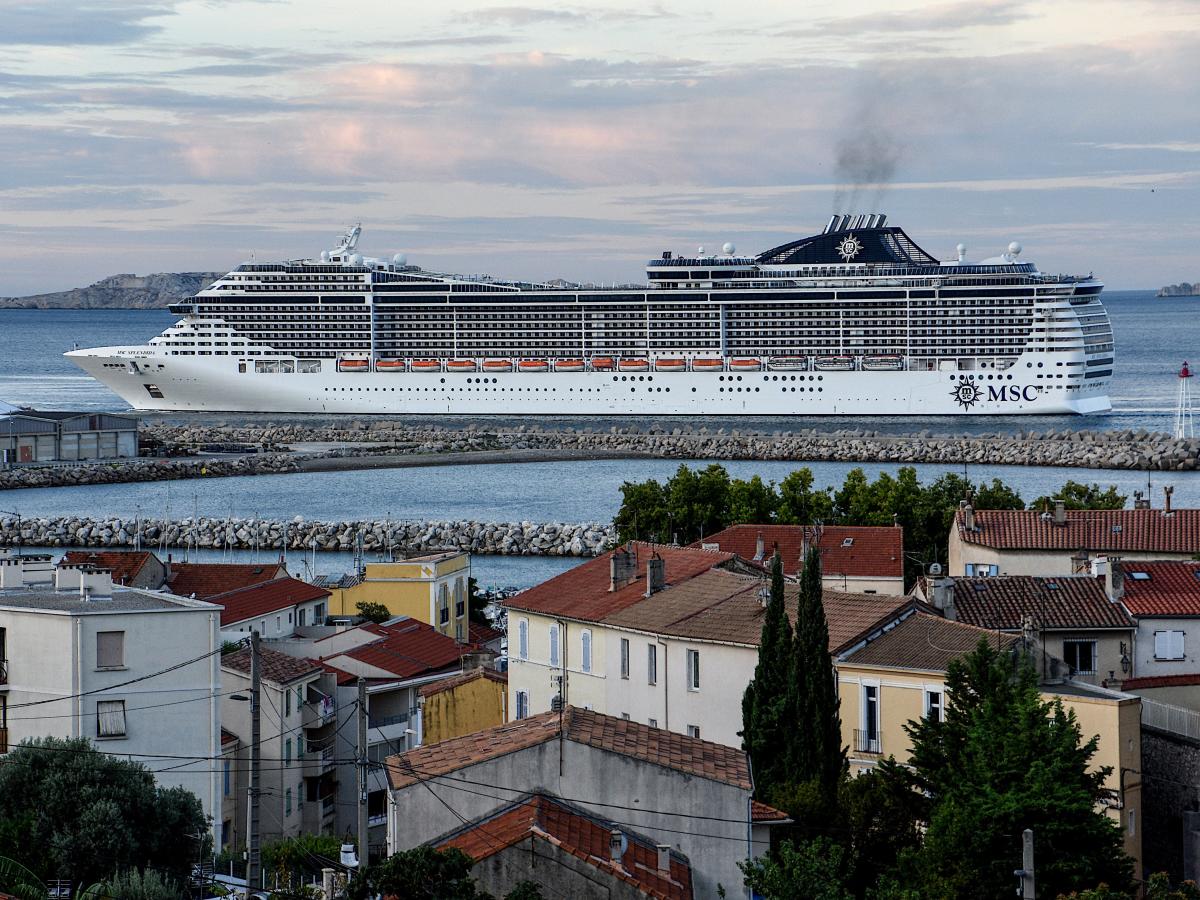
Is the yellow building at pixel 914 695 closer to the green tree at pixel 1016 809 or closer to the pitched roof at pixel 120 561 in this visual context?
the green tree at pixel 1016 809

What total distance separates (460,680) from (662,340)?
7310cm

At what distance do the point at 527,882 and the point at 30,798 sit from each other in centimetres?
464

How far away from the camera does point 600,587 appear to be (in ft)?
73.5

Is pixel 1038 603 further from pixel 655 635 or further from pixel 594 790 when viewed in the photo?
pixel 594 790

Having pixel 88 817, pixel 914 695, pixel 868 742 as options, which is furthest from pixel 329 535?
pixel 88 817

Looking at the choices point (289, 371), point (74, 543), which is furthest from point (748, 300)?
point (74, 543)

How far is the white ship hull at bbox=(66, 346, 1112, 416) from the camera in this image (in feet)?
294

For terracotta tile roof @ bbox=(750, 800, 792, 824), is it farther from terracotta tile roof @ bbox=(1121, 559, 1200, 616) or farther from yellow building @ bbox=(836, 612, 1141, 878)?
terracotta tile roof @ bbox=(1121, 559, 1200, 616)

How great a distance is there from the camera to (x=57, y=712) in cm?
1596

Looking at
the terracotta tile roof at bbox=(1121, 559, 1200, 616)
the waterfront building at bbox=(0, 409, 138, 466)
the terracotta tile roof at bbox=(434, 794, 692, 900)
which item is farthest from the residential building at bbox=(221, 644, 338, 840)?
the waterfront building at bbox=(0, 409, 138, 466)

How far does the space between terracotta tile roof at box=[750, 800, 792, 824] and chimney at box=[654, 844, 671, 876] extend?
2.80 feet

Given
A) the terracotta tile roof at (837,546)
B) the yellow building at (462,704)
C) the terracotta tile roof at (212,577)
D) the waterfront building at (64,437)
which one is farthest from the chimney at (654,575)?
the waterfront building at (64,437)

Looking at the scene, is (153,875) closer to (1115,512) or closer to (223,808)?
(223,808)

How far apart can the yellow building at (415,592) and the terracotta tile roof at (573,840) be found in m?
16.8
